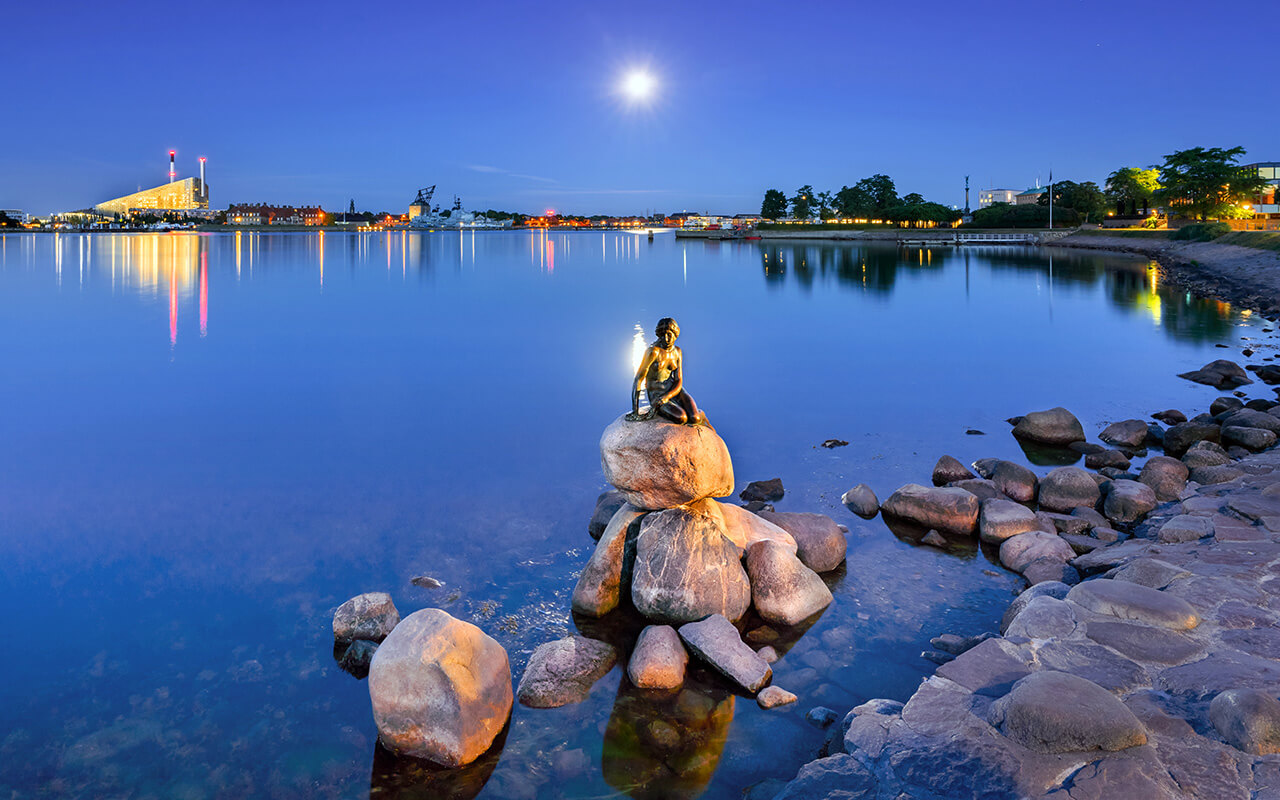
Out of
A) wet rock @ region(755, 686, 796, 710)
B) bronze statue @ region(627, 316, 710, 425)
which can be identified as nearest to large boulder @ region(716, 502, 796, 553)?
bronze statue @ region(627, 316, 710, 425)

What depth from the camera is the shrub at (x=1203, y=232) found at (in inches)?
Result: 3533

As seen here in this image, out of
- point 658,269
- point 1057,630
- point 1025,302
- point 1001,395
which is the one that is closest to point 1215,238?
point 1025,302

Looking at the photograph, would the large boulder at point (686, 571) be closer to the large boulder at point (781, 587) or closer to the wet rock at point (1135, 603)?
the large boulder at point (781, 587)

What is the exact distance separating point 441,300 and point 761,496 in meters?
50.3

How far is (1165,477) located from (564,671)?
12302mm

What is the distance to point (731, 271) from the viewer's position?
9831cm

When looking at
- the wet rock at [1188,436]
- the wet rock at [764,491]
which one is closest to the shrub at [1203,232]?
the wet rock at [1188,436]

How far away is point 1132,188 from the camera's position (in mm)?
158125

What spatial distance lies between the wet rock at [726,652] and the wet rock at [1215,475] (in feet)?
34.6

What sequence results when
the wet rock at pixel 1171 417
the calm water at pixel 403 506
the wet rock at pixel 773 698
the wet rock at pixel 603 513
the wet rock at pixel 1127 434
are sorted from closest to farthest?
1. the calm water at pixel 403 506
2. the wet rock at pixel 773 698
3. the wet rock at pixel 603 513
4. the wet rock at pixel 1127 434
5. the wet rock at pixel 1171 417

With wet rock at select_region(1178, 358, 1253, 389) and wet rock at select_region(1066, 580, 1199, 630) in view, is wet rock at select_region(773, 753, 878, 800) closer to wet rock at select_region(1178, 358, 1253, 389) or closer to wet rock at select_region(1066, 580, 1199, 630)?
wet rock at select_region(1066, 580, 1199, 630)

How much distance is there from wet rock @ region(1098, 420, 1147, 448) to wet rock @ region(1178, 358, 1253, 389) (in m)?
10.1

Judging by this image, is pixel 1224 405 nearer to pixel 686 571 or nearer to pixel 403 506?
pixel 686 571

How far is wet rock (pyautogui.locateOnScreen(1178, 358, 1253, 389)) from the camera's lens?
27750 millimetres
